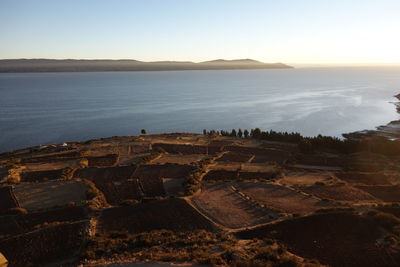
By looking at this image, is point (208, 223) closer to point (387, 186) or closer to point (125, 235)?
point (125, 235)

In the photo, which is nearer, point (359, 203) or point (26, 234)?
point (26, 234)

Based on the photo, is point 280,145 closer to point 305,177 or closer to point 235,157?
point 235,157

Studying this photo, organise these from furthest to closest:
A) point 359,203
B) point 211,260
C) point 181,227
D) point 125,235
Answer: point 359,203 < point 181,227 < point 125,235 < point 211,260

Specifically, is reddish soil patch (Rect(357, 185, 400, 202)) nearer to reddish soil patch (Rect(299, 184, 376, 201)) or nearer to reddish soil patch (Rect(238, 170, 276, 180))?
reddish soil patch (Rect(299, 184, 376, 201))

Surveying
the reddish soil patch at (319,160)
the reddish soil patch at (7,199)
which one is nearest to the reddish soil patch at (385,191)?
the reddish soil patch at (319,160)

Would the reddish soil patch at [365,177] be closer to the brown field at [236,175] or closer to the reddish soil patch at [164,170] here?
the brown field at [236,175]

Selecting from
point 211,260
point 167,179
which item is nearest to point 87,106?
point 167,179
